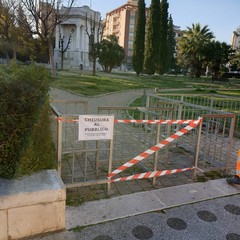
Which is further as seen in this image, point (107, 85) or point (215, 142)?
point (107, 85)

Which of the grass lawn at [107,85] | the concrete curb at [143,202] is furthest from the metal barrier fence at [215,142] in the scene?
the grass lawn at [107,85]

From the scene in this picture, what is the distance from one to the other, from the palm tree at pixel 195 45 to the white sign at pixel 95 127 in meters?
47.4

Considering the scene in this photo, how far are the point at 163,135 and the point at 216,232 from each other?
10.7 ft

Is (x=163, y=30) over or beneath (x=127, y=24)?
beneath

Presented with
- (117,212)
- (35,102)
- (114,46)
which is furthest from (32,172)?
(114,46)

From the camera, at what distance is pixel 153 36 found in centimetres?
3678

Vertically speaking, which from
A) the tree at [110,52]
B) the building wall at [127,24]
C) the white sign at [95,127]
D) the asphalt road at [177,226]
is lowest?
the asphalt road at [177,226]

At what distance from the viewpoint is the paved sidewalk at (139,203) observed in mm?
3174

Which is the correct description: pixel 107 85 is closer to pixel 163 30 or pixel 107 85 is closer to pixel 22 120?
pixel 22 120

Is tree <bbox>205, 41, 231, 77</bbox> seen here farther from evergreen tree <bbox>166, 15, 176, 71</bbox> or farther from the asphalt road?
the asphalt road

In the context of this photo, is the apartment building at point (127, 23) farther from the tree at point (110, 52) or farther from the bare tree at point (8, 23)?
the bare tree at point (8, 23)

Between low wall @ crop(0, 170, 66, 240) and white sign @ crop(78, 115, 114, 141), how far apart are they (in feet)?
2.55

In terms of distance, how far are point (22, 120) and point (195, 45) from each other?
49.6m

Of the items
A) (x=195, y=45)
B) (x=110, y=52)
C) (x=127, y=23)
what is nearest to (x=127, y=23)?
(x=127, y=23)
